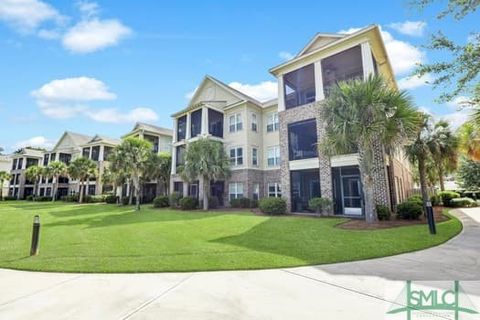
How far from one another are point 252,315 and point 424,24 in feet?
24.0

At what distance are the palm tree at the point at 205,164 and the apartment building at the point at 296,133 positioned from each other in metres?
2.10

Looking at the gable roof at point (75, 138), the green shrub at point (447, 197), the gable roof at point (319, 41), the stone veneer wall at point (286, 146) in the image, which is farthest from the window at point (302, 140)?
the gable roof at point (75, 138)

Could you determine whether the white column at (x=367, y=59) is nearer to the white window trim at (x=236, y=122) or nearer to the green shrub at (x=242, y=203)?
the white window trim at (x=236, y=122)

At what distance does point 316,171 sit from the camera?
18.5 meters

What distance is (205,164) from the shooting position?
69.8 feet

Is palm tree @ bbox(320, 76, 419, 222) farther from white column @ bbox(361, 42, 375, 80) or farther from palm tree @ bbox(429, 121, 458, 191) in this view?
palm tree @ bbox(429, 121, 458, 191)

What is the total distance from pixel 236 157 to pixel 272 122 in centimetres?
500

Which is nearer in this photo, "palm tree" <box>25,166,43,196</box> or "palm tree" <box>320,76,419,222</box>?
"palm tree" <box>320,76,419,222</box>

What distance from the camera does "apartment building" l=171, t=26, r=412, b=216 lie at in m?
16.0

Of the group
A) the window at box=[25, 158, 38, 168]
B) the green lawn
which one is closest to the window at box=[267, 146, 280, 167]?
the green lawn

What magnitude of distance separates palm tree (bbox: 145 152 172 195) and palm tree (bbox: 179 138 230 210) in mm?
6892

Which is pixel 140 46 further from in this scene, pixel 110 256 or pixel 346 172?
pixel 346 172

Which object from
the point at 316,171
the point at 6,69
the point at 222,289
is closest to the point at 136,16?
the point at 6,69

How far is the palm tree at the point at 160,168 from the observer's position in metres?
27.9
